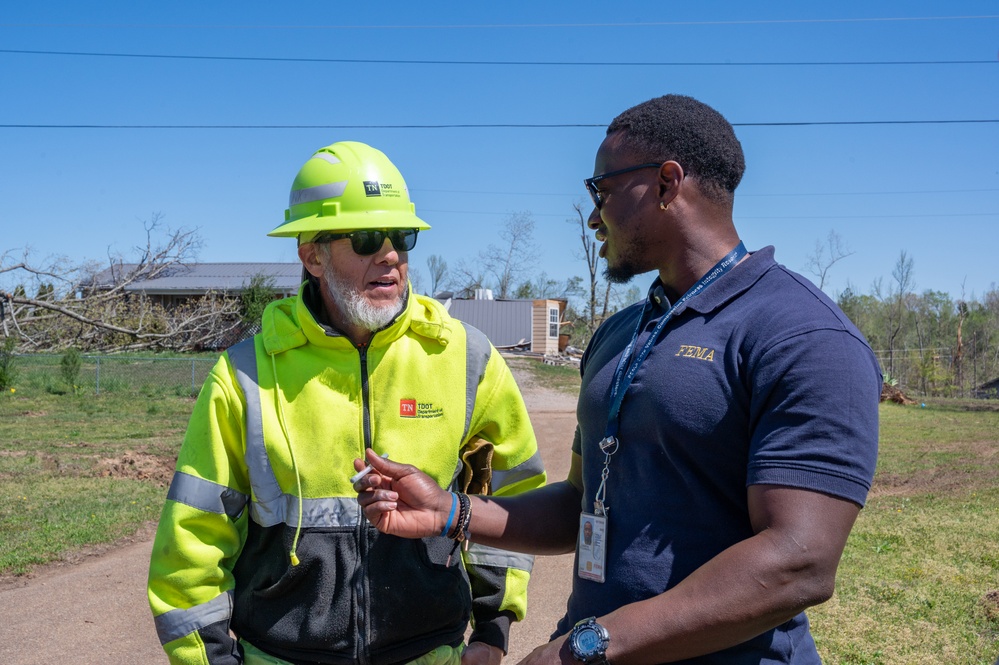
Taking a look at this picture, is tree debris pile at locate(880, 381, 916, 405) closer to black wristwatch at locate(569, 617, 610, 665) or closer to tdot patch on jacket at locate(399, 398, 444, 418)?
→ tdot patch on jacket at locate(399, 398, 444, 418)

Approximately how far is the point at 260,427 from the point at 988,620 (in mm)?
5418

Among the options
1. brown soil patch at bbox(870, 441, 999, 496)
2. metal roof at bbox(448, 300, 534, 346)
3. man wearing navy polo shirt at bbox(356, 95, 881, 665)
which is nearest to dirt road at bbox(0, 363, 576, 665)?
man wearing navy polo shirt at bbox(356, 95, 881, 665)

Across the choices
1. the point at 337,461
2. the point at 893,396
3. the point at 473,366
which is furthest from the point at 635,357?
the point at 893,396

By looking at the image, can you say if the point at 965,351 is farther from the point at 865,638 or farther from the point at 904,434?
the point at 865,638

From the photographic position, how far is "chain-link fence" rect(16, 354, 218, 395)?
20.5 metres

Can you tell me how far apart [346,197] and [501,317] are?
46328 millimetres

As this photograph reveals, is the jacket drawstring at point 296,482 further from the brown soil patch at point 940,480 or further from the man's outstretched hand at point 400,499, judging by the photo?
the brown soil patch at point 940,480

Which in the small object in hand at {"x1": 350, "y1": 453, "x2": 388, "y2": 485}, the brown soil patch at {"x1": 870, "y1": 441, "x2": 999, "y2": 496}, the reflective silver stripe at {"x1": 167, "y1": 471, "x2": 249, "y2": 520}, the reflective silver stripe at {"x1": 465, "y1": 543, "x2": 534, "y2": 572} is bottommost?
the brown soil patch at {"x1": 870, "y1": 441, "x2": 999, "y2": 496}

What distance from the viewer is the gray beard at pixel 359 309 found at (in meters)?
2.89

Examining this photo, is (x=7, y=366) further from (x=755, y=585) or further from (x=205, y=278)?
(x=205, y=278)

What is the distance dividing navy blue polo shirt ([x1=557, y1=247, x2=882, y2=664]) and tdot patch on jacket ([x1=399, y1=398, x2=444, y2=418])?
75cm

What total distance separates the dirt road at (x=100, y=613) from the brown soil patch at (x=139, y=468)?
341 cm

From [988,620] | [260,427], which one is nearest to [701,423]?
[260,427]

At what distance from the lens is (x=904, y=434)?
19.5 m
